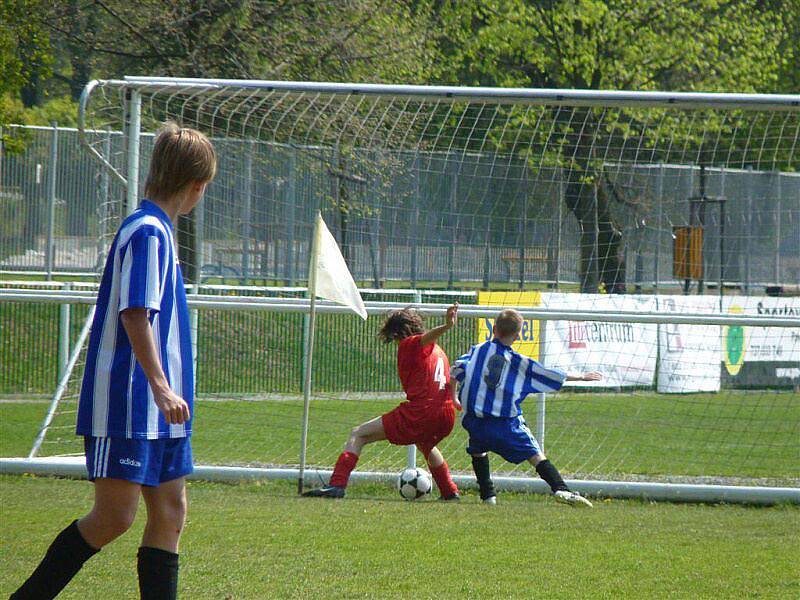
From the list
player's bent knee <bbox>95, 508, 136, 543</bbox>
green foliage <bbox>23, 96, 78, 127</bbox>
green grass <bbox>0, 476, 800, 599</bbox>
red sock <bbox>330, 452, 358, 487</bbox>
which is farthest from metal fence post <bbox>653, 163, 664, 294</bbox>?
green foliage <bbox>23, 96, 78, 127</bbox>

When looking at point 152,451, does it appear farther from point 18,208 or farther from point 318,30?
point 18,208

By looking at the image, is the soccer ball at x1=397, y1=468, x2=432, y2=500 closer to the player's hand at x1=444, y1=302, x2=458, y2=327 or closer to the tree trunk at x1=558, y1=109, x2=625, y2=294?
the player's hand at x1=444, y1=302, x2=458, y2=327

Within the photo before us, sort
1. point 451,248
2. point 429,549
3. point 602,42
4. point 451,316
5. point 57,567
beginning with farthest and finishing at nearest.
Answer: point 602,42 → point 451,248 → point 451,316 → point 429,549 → point 57,567

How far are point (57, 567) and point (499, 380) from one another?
15.6 ft

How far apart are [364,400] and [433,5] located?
13.3m

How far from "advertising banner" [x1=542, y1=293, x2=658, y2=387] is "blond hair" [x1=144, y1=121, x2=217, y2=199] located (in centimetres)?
802

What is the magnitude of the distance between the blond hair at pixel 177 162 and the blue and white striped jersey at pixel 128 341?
11 cm

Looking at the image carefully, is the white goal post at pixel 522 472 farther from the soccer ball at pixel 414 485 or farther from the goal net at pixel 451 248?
the soccer ball at pixel 414 485

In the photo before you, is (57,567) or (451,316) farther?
(451,316)

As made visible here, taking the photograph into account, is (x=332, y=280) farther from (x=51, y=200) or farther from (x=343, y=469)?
(x=51, y=200)

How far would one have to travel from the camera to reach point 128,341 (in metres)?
3.46

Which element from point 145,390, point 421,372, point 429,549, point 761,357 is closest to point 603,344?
point 761,357

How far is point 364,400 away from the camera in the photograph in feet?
38.7

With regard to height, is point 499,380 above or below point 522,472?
above
